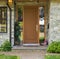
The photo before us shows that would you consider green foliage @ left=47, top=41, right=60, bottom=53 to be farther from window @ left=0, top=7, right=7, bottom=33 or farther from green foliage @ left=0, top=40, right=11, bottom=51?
window @ left=0, top=7, right=7, bottom=33

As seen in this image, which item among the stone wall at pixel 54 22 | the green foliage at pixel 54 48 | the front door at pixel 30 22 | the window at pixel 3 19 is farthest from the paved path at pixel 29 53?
the front door at pixel 30 22

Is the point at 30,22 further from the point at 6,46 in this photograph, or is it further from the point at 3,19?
the point at 6,46

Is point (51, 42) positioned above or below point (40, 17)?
below

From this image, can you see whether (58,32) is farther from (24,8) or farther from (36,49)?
(24,8)

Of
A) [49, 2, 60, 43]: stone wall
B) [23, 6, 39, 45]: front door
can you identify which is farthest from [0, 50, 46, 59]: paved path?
[23, 6, 39, 45]: front door

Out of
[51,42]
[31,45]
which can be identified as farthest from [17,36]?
[51,42]

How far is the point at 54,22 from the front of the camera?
19031 millimetres

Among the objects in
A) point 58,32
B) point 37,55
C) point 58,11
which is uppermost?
point 58,11

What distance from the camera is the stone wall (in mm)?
18930

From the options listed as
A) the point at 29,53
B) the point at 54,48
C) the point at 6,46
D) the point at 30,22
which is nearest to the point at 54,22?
the point at 54,48

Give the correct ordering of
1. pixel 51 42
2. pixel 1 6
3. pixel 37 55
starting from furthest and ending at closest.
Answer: pixel 1 6
pixel 51 42
pixel 37 55

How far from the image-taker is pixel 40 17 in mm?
21234

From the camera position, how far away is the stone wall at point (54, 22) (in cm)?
1893

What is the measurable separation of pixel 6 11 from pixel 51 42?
12.2 ft
